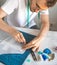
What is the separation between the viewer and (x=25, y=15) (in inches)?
54.5

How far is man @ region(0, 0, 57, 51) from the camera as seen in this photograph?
1053mm

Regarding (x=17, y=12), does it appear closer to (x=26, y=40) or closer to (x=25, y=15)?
(x=25, y=15)

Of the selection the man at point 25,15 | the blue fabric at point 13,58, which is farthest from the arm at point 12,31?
the blue fabric at point 13,58

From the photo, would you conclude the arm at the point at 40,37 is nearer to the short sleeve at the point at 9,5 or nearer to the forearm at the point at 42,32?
the forearm at the point at 42,32

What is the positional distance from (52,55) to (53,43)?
13 cm

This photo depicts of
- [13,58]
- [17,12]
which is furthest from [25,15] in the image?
[13,58]

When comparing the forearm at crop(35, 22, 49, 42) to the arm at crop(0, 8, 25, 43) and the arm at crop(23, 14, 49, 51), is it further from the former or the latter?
the arm at crop(0, 8, 25, 43)

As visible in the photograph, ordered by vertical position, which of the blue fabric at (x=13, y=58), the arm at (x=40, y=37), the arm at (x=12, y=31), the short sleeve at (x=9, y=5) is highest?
the short sleeve at (x=9, y=5)

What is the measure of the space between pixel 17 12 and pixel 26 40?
1.13 ft

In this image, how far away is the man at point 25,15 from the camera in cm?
105

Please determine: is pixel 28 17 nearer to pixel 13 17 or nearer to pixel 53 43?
pixel 13 17

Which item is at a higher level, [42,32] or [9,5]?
[9,5]

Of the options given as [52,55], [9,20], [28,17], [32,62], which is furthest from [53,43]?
[9,20]

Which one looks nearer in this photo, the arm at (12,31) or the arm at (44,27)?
the arm at (12,31)
